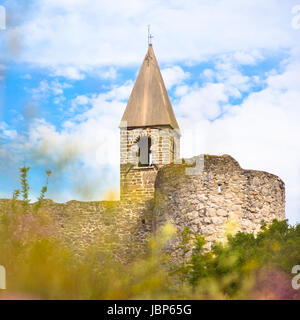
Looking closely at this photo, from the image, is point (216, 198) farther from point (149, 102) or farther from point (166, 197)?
point (149, 102)

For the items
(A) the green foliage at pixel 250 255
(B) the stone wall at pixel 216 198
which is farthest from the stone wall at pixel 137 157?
(A) the green foliage at pixel 250 255

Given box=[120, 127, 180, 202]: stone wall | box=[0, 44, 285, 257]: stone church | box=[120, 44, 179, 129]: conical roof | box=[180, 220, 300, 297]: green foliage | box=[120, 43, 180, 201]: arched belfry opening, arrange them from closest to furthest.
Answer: box=[180, 220, 300, 297]: green foliage → box=[0, 44, 285, 257]: stone church → box=[120, 127, 180, 202]: stone wall → box=[120, 43, 180, 201]: arched belfry opening → box=[120, 44, 179, 129]: conical roof

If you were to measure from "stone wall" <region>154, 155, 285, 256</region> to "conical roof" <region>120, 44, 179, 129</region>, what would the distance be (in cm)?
715

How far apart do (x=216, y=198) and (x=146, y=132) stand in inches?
332

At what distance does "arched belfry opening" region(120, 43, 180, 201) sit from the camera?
21953 millimetres

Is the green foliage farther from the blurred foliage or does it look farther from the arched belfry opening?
the arched belfry opening

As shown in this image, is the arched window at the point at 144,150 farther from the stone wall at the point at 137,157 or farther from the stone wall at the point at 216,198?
the stone wall at the point at 216,198

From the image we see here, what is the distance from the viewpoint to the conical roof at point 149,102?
22.6 metres

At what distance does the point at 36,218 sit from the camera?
4535 mm

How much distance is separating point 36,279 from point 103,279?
0.58 metres

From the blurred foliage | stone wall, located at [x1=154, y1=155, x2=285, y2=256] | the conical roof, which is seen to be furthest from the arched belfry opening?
the blurred foliage

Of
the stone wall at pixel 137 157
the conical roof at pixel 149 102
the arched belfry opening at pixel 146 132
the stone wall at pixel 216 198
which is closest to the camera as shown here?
the stone wall at pixel 216 198

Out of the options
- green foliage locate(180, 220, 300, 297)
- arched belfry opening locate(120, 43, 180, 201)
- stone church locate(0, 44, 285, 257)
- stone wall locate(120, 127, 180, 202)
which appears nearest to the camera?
green foliage locate(180, 220, 300, 297)
